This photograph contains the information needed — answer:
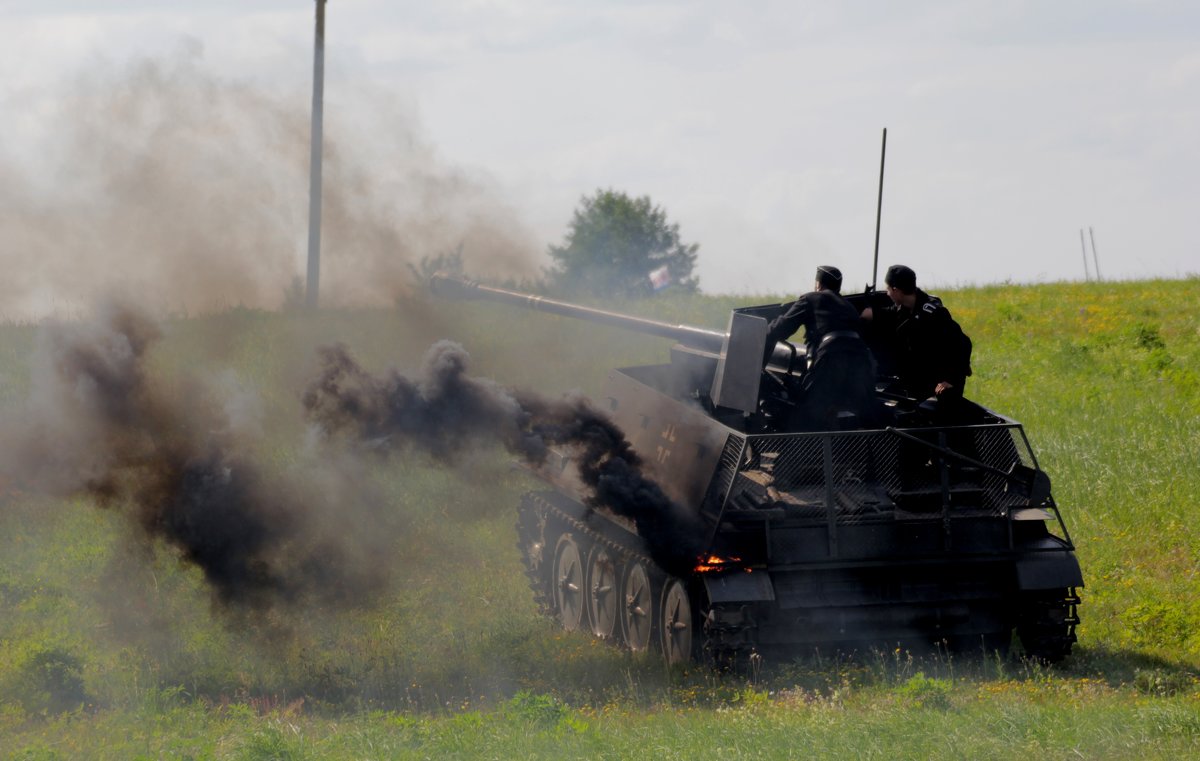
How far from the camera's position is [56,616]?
16172 millimetres

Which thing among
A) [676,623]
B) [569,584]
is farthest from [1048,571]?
[569,584]

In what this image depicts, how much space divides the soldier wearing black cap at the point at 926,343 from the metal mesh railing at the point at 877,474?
20.6 inches

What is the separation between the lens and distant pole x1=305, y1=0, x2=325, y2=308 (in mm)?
25906

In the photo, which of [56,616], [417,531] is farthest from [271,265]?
[56,616]

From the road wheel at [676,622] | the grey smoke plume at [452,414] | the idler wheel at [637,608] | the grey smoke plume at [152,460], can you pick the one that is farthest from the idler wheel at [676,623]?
the grey smoke plume at [152,460]

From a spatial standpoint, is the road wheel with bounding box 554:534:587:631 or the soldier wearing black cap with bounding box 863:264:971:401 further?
the road wheel with bounding box 554:534:587:631

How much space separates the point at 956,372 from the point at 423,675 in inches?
205

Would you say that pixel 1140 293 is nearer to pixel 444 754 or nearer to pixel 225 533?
pixel 225 533

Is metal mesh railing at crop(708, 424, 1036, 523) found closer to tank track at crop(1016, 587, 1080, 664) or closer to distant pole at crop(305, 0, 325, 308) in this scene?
tank track at crop(1016, 587, 1080, 664)

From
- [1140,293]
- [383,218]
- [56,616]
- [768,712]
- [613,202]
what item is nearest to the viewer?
[768,712]

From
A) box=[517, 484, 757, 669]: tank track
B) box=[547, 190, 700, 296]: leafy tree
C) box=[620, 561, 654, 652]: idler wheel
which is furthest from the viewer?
box=[547, 190, 700, 296]: leafy tree

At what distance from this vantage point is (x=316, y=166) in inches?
1024

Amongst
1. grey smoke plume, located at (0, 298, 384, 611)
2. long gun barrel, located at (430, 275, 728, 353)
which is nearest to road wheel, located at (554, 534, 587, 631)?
long gun barrel, located at (430, 275, 728, 353)

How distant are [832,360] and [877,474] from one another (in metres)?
1.00
